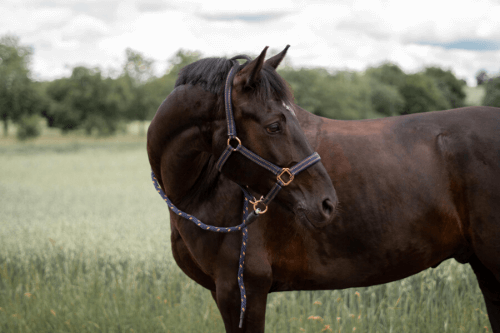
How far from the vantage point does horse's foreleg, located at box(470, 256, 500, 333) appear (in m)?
3.07

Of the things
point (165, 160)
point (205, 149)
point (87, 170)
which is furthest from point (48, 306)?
point (87, 170)

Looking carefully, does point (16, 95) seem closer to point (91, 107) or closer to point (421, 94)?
point (91, 107)

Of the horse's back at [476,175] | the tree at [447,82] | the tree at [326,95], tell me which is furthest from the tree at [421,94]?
the horse's back at [476,175]

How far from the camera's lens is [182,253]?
2.84 m

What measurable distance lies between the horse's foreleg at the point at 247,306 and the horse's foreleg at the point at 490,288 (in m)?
1.83

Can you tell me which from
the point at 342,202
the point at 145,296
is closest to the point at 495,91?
the point at 342,202

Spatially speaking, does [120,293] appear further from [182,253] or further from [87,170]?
[87,170]

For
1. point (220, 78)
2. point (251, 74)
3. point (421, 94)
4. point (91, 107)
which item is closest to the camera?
point (251, 74)

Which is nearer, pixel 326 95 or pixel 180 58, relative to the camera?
pixel 180 58

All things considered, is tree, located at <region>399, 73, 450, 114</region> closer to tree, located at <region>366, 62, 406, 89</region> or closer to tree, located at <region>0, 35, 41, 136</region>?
tree, located at <region>366, 62, 406, 89</region>

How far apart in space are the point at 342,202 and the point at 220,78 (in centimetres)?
121

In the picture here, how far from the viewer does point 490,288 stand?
3102 millimetres

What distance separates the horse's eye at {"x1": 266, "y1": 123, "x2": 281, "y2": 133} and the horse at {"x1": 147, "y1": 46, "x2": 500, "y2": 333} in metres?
0.32

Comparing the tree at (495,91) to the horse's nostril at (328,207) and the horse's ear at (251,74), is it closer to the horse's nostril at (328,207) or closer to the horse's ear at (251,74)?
the horse's nostril at (328,207)
